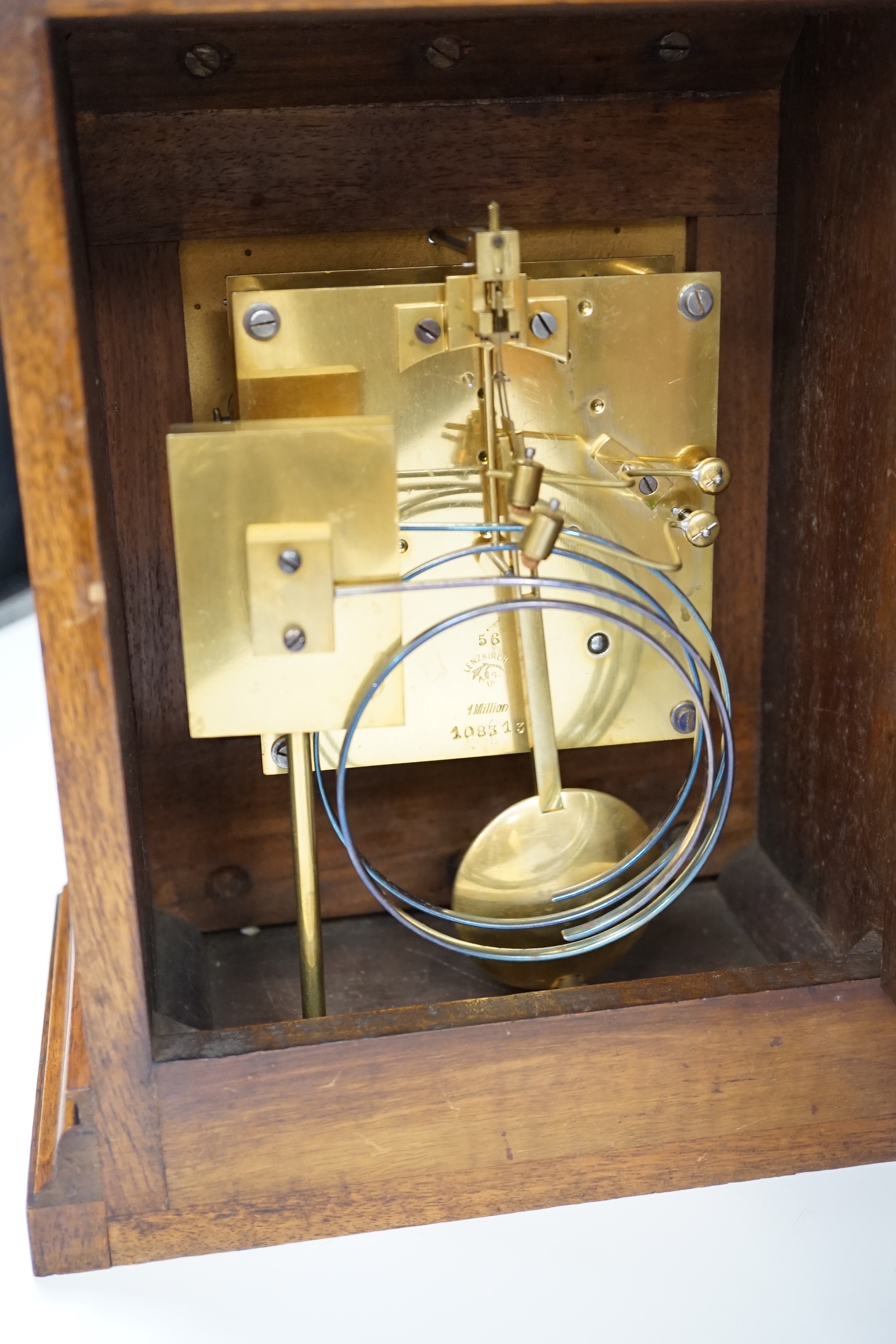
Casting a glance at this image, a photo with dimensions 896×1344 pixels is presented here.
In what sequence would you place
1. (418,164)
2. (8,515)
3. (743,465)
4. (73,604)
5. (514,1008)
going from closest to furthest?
(73,604)
(514,1008)
(418,164)
(743,465)
(8,515)

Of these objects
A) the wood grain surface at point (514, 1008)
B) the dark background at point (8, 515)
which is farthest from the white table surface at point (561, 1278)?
the dark background at point (8, 515)

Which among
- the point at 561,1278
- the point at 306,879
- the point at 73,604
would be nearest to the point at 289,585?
the point at 73,604

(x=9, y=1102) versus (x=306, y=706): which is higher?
(x=306, y=706)

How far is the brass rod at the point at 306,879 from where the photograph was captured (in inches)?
39.7

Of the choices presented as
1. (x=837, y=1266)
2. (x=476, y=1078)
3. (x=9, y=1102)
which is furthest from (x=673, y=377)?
(x=9, y=1102)

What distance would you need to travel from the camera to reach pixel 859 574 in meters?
1.05

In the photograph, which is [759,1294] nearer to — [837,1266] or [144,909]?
[837,1266]

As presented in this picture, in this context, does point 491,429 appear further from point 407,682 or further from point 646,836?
point 646,836

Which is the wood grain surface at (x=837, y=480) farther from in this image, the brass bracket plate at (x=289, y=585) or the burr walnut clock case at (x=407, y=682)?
the brass bracket plate at (x=289, y=585)

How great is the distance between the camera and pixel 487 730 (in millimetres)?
1162

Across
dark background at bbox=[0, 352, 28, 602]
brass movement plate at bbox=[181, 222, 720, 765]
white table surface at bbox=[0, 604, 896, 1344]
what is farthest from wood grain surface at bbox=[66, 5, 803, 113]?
dark background at bbox=[0, 352, 28, 602]

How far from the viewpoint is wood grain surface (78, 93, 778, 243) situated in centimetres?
103

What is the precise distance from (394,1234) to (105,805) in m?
0.37

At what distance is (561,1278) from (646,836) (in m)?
0.37
